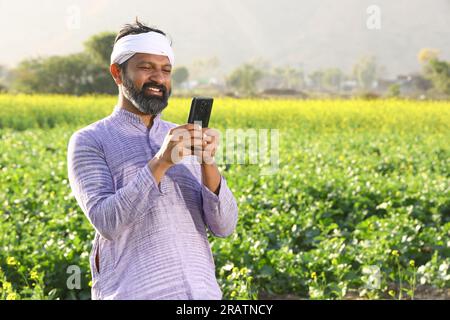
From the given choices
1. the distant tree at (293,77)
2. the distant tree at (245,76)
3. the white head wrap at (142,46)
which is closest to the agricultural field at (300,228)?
the white head wrap at (142,46)

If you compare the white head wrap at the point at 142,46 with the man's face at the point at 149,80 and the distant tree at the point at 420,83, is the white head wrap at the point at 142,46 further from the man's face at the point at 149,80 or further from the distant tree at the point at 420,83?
the distant tree at the point at 420,83

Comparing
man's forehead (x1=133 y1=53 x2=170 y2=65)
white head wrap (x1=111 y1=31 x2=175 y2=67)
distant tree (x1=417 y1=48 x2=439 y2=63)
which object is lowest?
man's forehead (x1=133 y1=53 x2=170 y2=65)

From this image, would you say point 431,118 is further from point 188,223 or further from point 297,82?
point 297,82

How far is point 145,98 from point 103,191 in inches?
10.5

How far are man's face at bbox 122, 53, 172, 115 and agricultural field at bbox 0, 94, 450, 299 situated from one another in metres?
2.05

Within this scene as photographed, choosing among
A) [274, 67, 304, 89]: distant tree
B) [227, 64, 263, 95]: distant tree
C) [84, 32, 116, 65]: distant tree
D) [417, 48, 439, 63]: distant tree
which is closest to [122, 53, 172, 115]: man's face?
[84, 32, 116, 65]: distant tree

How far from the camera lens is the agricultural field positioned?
4242mm

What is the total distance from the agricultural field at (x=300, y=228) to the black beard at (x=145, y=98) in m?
2.03

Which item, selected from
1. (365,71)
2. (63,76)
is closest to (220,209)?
(63,76)

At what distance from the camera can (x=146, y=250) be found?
1.75 meters

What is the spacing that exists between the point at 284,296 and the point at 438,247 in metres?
1.20

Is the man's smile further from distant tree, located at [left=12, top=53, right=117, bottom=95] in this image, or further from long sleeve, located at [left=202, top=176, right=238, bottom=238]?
distant tree, located at [left=12, top=53, right=117, bottom=95]

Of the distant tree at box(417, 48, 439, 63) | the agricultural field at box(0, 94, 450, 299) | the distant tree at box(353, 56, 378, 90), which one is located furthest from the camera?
the distant tree at box(353, 56, 378, 90)

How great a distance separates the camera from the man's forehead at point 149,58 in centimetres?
181
